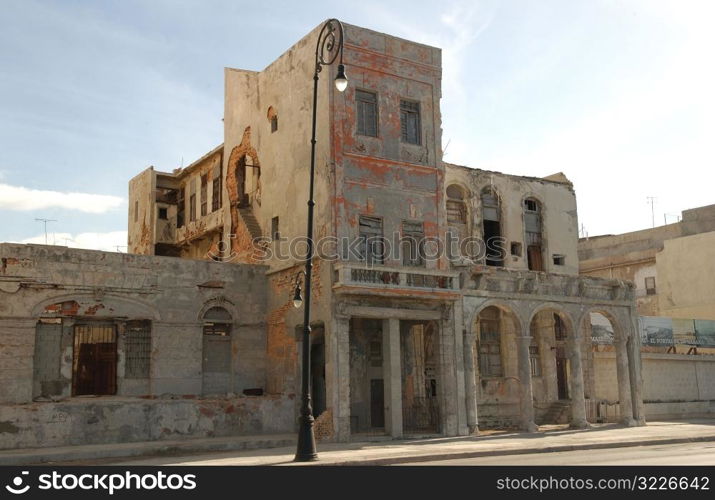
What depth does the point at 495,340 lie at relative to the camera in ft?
108

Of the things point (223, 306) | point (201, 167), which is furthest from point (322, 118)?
point (201, 167)

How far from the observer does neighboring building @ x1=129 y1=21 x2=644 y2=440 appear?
24.6 metres

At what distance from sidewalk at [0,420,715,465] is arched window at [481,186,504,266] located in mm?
9375

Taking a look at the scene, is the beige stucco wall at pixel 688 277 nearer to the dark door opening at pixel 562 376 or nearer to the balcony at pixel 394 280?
the dark door opening at pixel 562 376

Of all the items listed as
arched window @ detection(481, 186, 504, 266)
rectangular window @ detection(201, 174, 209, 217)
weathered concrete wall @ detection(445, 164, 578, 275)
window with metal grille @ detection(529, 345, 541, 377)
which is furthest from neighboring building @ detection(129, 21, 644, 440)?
rectangular window @ detection(201, 174, 209, 217)

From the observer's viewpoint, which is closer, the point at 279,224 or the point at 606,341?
the point at 279,224

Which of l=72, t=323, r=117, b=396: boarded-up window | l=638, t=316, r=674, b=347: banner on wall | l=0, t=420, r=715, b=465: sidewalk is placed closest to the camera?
l=0, t=420, r=715, b=465: sidewalk

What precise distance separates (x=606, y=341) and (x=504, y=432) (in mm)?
9301

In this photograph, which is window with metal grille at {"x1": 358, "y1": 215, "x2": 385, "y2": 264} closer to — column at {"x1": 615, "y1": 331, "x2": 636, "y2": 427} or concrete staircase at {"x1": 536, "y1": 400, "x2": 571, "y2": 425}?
column at {"x1": 615, "y1": 331, "x2": 636, "y2": 427}

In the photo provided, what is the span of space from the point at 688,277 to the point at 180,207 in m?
28.1

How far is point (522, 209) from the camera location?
113 feet
